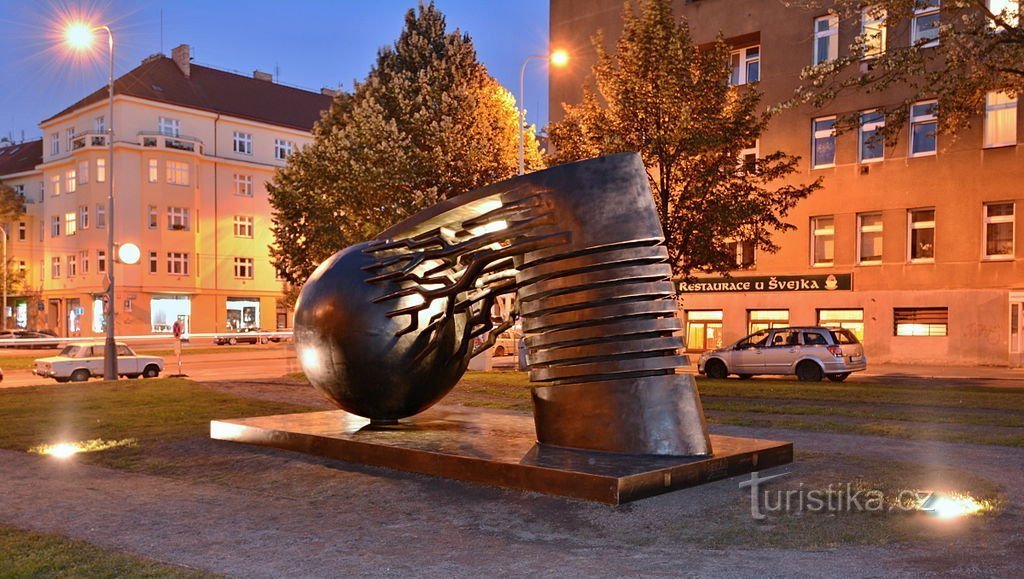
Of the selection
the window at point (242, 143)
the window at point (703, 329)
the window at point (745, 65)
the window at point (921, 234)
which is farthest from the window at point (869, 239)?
the window at point (242, 143)

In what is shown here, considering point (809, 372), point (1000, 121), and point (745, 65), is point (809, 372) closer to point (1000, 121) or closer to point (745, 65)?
point (1000, 121)

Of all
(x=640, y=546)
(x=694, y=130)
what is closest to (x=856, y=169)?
(x=694, y=130)

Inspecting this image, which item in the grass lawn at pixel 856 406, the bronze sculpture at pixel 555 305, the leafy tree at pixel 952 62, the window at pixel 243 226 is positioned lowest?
the grass lawn at pixel 856 406

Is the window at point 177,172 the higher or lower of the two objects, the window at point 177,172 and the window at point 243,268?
the higher

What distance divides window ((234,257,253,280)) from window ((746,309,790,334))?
37899mm

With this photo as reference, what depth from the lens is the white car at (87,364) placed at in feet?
97.0

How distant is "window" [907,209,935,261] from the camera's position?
3469cm

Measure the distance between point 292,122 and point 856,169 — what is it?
144ft

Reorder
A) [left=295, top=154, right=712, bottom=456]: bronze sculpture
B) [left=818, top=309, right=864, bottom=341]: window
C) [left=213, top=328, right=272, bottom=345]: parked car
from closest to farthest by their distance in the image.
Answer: [left=295, top=154, right=712, bottom=456]: bronze sculpture
[left=818, top=309, right=864, bottom=341]: window
[left=213, top=328, right=272, bottom=345]: parked car

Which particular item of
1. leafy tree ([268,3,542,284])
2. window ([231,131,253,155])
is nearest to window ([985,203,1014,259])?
leafy tree ([268,3,542,284])

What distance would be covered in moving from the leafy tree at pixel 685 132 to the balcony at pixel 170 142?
131 feet

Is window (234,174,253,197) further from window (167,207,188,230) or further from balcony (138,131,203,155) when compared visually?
window (167,207,188,230)

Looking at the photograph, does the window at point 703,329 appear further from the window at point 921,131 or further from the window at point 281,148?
the window at point 281,148

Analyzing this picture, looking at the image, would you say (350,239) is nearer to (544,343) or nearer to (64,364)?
(64,364)
